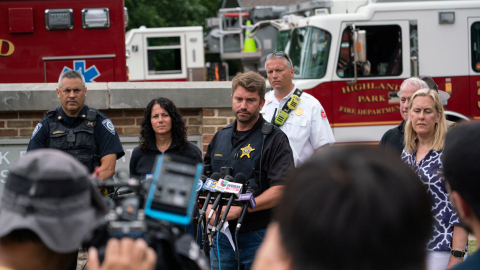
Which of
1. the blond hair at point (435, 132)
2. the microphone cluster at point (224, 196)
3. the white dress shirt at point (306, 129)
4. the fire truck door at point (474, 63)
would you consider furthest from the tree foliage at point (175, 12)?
the microphone cluster at point (224, 196)

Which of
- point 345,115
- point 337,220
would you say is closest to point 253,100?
point 337,220

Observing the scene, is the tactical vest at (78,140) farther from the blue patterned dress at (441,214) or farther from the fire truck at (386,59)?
the fire truck at (386,59)

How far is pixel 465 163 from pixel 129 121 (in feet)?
14.7

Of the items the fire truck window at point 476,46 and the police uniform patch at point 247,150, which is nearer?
the police uniform patch at point 247,150

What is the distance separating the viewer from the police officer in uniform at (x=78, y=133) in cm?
434

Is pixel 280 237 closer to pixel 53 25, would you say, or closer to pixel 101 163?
pixel 101 163

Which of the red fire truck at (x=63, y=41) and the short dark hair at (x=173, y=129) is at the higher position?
the red fire truck at (x=63, y=41)

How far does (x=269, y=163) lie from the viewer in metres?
3.35

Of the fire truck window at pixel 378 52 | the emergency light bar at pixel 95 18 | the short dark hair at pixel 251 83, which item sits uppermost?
the emergency light bar at pixel 95 18

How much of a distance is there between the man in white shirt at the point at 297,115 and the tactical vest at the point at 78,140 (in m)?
1.51

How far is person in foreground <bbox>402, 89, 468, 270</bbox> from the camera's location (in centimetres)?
308

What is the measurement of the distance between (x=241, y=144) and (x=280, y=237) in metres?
2.38

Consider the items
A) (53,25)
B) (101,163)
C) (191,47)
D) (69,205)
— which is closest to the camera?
(69,205)

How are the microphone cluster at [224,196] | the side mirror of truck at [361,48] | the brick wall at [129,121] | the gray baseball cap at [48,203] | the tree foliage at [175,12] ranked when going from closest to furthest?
1. the gray baseball cap at [48,203]
2. the microphone cluster at [224,196]
3. the brick wall at [129,121]
4. the side mirror of truck at [361,48]
5. the tree foliage at [175,12]
